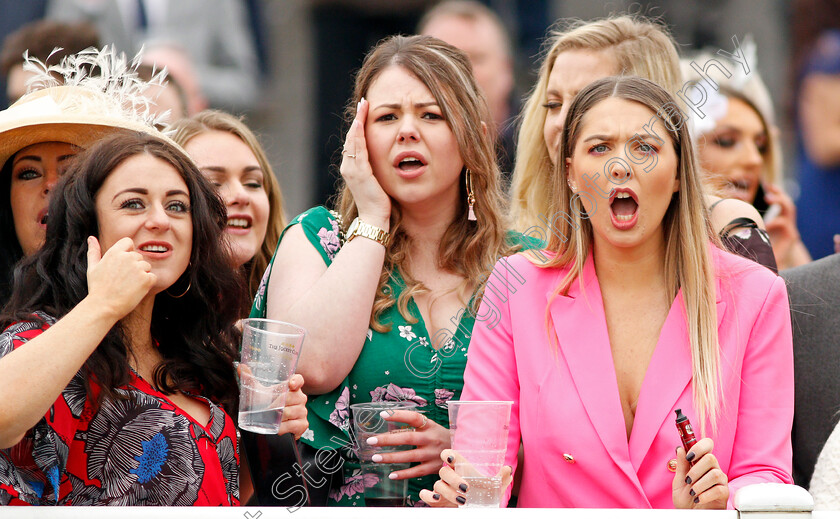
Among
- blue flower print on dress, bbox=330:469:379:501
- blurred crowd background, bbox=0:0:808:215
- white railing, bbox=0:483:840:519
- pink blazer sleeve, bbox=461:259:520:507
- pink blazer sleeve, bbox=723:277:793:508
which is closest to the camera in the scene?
white railing, bbox=0:483:840:519

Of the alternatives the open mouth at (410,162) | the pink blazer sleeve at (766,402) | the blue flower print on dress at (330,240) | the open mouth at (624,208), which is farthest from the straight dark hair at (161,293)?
the pink blazer sleeve at (766,402)

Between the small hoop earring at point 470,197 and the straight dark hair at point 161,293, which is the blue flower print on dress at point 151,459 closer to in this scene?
the straight dark hair at point 161,293

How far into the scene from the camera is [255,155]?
3908 millimetres

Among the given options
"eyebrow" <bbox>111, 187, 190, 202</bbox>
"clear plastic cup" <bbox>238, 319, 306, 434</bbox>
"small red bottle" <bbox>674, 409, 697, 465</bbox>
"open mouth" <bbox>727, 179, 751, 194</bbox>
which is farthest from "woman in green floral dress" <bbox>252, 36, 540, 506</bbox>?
"open mouth" <bbox>727, 179, 751, 194</bbox>

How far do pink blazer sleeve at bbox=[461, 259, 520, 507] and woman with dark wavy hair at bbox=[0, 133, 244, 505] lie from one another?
2.34 feet

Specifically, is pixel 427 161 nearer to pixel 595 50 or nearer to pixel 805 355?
pixel 595 50

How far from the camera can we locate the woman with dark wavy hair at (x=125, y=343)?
2248mm

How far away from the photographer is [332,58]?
788 cm

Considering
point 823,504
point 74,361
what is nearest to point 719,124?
point 823,504

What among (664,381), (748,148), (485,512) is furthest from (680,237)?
(748,148)

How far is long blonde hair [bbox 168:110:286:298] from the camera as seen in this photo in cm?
386

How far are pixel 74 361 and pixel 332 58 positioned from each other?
599 cm

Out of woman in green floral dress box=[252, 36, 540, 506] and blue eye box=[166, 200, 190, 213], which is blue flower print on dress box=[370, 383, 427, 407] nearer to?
woman in green floral dress box=[252, 36, 540, 506]

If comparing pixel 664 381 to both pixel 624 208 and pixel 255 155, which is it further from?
pixel 255 155
